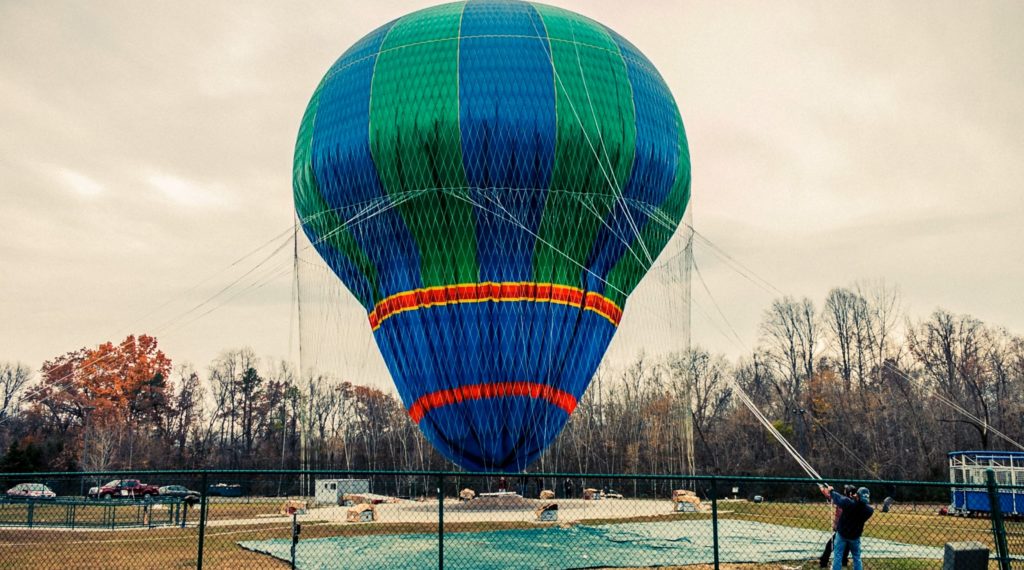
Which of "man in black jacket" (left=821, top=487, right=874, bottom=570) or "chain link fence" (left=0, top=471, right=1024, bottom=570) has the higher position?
"man in black jacket" (left=821, top=487, right=874, bottom=570)

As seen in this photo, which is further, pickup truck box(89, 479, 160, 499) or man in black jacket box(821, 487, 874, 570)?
pickup truck box(89, 479, 160, 499)

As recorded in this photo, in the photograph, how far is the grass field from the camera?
44.9 ft

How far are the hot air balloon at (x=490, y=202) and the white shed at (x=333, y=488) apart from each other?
853 inches

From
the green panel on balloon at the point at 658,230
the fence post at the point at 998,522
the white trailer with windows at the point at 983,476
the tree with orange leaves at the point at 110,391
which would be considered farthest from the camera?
the tree with orange leaves at the point at 110,391

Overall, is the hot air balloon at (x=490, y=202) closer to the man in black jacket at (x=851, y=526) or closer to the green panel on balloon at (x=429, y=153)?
the green panel on balloon at (x=429, y=153)

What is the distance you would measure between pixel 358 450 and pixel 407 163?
36210mm

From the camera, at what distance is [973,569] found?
388 inches

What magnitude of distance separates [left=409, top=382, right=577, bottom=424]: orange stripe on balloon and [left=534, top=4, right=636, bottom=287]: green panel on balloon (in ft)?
8.24

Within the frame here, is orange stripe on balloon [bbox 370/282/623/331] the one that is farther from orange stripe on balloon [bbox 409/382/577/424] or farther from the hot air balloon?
orange stripe on balloon [bbox 409/382/577/424]

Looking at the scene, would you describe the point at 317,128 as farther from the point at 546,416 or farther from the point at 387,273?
the point at 546,416

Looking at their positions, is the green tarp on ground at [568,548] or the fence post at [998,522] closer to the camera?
the fence post at [998,522]

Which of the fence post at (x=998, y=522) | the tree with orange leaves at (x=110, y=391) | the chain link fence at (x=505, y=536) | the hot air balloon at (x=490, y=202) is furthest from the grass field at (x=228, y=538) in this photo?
the tree with orange leaves at (x=110, y=391)

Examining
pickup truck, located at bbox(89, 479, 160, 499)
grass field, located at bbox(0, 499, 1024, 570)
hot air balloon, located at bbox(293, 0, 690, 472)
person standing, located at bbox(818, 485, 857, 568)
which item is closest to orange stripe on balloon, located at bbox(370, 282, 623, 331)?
hot air balloon, located at bbox(293, 0, 690, 472)

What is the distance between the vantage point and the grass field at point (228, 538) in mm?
13688
